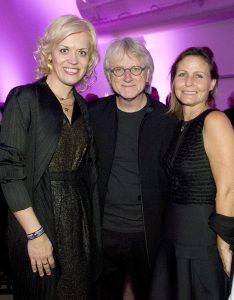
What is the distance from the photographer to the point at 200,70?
2.02m

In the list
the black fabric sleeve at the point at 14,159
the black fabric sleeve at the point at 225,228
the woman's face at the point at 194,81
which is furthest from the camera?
the woman's face at the point at 194,81

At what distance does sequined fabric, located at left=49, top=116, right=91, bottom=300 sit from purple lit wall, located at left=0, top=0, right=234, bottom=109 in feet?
18.2

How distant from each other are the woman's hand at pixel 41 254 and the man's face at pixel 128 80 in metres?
1.05

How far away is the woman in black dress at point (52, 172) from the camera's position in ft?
5.41

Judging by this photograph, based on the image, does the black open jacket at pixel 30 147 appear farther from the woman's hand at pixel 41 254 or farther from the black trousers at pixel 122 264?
the black trousers at pixel 122 264

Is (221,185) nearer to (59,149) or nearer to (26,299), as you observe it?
(59,149)

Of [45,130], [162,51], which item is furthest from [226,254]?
[162,51]

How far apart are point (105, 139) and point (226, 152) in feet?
2.67

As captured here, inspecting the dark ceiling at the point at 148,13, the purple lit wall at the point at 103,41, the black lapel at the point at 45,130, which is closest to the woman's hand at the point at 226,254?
the black lapel at the point at 45,130

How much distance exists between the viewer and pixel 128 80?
2264 millimetres

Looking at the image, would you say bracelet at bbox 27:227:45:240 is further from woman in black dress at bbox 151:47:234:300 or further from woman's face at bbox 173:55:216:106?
woman's face at bbox 173:55:216:106

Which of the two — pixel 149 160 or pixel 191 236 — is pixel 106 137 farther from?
pixel 191 236

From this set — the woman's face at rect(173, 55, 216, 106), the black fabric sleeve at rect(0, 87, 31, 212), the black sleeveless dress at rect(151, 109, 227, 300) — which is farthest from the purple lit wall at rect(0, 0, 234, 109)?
the black fabric sleeve at rect(0, 87, 31, 212)

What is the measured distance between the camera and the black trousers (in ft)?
7.38
